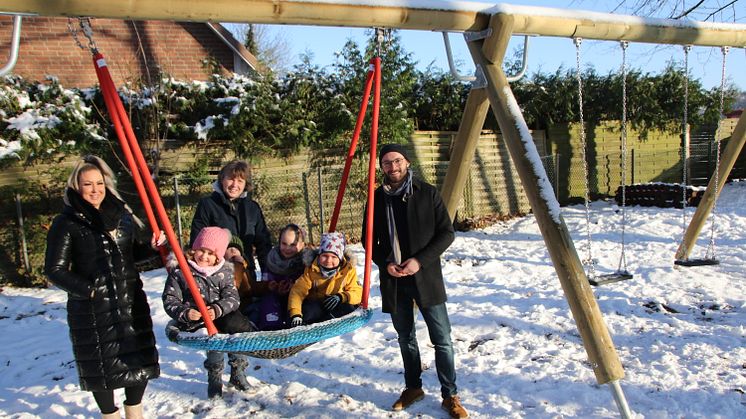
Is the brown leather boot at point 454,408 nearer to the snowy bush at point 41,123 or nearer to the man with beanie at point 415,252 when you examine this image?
the man with beanie at point 415,252

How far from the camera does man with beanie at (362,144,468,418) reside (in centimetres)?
283

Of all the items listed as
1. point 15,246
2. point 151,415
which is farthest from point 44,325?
point 151,415

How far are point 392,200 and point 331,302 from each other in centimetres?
68

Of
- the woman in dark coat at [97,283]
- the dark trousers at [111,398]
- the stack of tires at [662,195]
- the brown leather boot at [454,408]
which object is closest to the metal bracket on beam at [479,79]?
the brown leather boot at [454,408]

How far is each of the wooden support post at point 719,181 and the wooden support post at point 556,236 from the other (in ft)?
10.7

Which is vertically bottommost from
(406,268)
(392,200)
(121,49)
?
(406,268)

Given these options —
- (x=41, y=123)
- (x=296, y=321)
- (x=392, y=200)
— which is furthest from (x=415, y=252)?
(x=41, y=123)

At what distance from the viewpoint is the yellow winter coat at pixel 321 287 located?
2949 millimetres

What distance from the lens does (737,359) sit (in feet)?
11.7

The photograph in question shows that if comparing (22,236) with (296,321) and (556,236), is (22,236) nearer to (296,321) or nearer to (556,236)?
(296,321)

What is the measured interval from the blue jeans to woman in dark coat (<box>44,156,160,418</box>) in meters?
1.37

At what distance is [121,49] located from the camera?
10.8 metres

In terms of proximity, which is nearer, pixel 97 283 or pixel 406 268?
pixel 97 283

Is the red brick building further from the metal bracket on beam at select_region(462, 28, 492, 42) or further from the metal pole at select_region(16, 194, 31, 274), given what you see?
the metal bracket on beam at select_region(462, 28, 492, 42)
